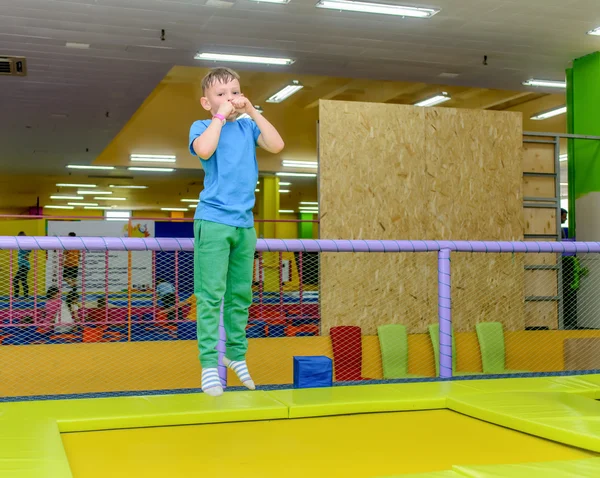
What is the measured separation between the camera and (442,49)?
8.53m

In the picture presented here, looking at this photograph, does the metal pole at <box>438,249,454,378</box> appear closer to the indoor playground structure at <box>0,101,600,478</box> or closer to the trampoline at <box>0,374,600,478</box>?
the indoor playground structure at <box>0,101,600,478</box>

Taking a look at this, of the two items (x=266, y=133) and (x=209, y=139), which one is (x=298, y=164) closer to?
(x=266, y=133)

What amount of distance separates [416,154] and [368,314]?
186cm

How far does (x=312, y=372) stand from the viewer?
136 inches

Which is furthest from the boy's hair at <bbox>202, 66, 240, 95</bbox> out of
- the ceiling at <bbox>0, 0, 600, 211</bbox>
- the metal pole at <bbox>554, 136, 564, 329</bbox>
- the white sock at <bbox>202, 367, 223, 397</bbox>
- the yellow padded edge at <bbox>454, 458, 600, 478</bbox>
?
the metal pole at <bbox>554, 136, 564, 329</bbox>

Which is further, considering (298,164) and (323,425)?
(298,164)

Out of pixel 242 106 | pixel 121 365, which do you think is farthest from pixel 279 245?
pixel 121 365

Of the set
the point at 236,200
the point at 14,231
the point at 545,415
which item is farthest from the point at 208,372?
the point at 14,231

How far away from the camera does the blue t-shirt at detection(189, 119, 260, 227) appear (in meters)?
2.80

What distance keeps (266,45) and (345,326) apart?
11.8ft

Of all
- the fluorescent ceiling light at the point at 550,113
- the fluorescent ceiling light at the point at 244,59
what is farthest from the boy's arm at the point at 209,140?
the fluorescent ceiling light at the point at 550,113

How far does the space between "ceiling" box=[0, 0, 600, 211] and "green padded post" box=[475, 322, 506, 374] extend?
331 centimetres

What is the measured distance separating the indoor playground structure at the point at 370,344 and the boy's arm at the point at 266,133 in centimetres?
69

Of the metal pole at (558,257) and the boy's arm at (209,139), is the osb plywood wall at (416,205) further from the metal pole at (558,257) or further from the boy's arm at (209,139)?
the boy's arm at (209,139)
